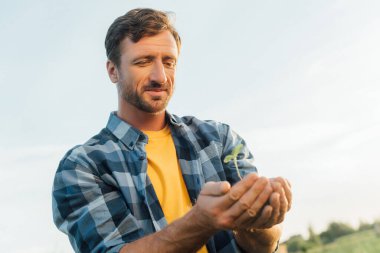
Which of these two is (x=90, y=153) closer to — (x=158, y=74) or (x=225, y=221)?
(x=158, y=74)

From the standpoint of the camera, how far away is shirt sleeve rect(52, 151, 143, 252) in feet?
9.45

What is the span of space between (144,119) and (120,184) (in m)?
0.64

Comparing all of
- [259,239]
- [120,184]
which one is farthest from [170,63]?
[259,239]

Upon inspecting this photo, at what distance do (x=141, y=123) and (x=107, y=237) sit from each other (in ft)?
3.15

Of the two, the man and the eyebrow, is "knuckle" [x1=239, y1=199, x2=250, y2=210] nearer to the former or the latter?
the man

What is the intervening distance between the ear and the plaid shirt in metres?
0.49

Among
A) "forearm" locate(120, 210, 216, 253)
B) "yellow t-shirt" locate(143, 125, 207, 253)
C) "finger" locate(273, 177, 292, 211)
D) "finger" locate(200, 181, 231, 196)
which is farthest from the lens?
"yellow t-shirt" locate(143, 125, 207, 253)

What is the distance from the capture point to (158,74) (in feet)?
11.0

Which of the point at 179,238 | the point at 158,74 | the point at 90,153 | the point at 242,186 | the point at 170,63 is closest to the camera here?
the point at 242,186

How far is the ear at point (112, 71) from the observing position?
12.4 ft

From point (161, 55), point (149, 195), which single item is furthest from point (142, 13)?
point (149, 195)

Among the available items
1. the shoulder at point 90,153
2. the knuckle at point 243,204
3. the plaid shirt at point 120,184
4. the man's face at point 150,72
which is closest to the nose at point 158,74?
the man's face at point 150,72

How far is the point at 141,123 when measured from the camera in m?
3.50

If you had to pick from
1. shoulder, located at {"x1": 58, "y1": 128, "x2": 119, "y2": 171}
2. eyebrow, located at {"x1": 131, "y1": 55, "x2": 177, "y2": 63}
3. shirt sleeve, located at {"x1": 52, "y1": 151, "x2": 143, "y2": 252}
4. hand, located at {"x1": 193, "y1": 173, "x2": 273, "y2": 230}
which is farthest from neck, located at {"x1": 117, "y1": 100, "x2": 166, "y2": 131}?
hand, located at {"x1": 193, "y1": 173, "x2": 273, "y2": 230}
